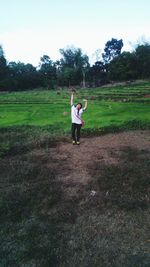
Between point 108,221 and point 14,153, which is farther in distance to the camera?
point 14,153

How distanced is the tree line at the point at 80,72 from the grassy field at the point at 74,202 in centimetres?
5093

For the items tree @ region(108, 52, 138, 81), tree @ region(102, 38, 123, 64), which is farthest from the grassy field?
tree @ region(102, 38, 123, 64)

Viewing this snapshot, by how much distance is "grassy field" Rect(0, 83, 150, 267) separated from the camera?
522 centimetres

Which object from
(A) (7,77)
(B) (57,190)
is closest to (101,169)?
(B) (57,190)

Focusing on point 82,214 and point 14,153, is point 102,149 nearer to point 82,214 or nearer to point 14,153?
point 14,153

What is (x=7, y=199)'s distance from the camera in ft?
24.3

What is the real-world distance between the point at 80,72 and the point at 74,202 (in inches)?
2721

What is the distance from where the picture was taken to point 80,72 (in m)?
73.9

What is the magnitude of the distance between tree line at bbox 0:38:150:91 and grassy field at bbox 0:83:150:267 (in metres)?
50.9

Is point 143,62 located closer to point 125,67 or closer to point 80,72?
point 125,67

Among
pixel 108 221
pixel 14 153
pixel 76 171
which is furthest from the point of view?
pixel 14 153

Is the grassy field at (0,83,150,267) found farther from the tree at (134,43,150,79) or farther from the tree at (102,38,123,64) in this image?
the tree at (102,38,123,64)

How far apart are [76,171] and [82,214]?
Result: 2.85m

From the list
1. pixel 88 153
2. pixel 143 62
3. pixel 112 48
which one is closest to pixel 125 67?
pixel 143 62
